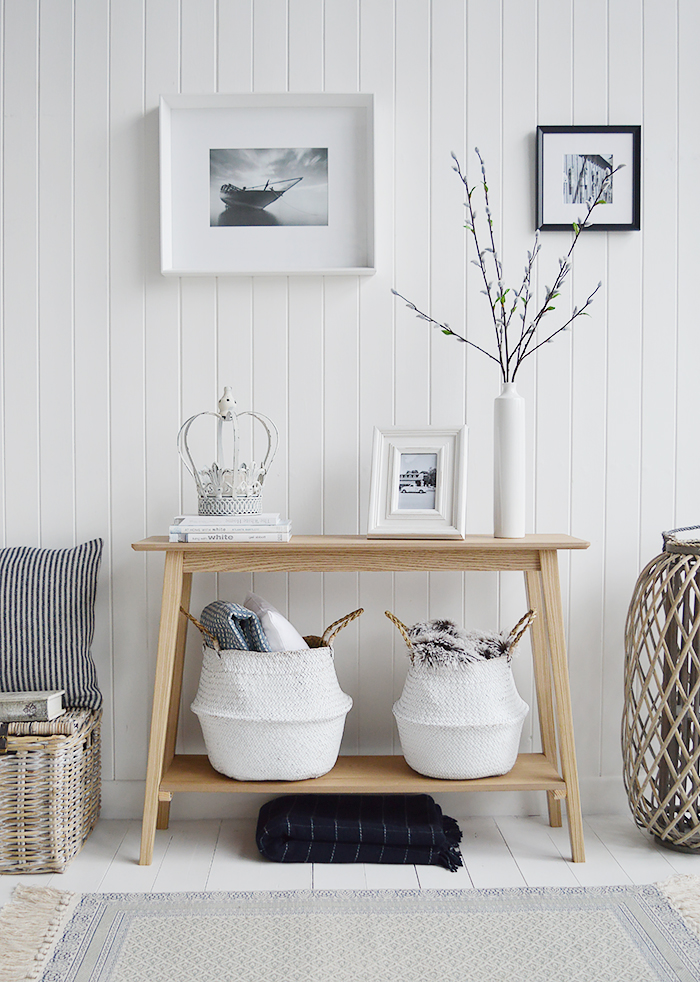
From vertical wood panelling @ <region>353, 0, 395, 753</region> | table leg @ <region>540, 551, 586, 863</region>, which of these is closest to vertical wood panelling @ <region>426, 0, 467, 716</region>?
vertical wood panelling @ <region>353, 0, 395, 753</region>

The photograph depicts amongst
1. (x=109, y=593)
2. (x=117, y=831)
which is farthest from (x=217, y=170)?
(x=117, y=831)

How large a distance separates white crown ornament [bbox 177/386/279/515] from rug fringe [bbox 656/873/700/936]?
1207 millimetres

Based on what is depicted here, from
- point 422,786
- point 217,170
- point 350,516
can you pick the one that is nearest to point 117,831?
point 422,786

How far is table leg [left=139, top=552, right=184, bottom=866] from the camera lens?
1.79 metres

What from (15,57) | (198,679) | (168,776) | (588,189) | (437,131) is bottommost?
(168,776)

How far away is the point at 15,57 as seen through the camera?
2062 millimetres

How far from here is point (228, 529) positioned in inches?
71.3

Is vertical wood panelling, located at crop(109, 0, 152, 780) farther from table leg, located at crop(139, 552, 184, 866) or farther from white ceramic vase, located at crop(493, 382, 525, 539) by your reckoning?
white ceramic vase, located at crop(493, 382, 525, 539)

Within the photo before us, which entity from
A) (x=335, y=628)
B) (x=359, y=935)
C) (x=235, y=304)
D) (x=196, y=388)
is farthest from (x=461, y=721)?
(x=235, y=304)

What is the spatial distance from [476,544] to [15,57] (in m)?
1.71

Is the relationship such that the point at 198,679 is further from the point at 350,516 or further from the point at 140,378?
the point at 140,378

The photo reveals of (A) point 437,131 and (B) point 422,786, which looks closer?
(B) point 422,786

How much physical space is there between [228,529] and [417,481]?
0.46 meters

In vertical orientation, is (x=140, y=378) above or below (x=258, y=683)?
above
